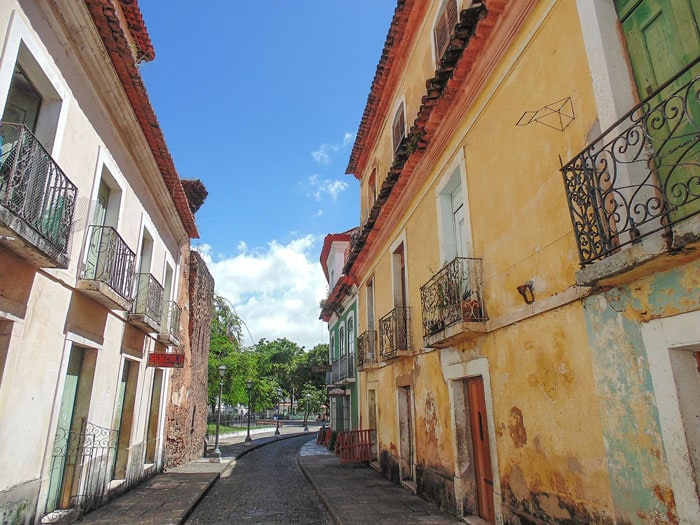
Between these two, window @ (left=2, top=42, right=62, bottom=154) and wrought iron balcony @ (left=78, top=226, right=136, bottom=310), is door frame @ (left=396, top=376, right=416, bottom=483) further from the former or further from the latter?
window @ (left=2, top=42, right=62, bottom=154)

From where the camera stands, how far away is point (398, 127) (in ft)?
33.7

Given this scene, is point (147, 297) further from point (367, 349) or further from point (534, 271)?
point (534, 271)

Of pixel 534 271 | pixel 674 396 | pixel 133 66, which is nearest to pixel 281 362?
pixel 133 66

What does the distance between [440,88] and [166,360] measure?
7287mm

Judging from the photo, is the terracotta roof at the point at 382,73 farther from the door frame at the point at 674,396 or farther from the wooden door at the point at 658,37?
the door frame at the point at 674,396

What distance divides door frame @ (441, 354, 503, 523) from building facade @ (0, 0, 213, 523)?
4.97 meters

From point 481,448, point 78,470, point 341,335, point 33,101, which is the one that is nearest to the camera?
point 33,101

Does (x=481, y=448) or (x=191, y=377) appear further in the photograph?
(x=191, y=377)

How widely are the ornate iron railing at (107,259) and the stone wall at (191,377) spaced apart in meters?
5.09

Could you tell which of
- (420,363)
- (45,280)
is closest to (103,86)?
(45,280)

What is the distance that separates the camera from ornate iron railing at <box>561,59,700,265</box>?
320cm

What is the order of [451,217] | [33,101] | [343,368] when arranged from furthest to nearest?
1. [343,368]
2. [451,217]
3. [33,101]

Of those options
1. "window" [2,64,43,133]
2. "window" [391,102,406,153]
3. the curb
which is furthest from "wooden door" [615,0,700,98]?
the curb

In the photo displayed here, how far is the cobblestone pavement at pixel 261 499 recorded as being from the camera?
7193 mm
